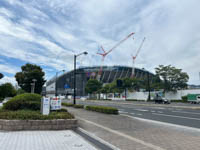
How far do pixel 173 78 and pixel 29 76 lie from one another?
1402 inches


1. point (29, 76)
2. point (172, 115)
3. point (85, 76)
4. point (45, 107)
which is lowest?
point (172, 115)

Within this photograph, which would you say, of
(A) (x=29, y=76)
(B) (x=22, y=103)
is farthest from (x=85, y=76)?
(B) (x=22, y=103)

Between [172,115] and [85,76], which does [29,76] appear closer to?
[172,115]

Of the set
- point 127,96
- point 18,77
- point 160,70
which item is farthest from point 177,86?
point 18,77

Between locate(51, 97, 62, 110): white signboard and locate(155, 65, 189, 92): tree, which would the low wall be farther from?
locate(155, 65, 189, 92): tree

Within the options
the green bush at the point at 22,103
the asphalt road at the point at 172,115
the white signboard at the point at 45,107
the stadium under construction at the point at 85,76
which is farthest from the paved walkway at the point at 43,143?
the stadium under construction at the point at 85,76

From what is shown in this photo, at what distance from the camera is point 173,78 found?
4462 centimetres

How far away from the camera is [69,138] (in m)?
6.42

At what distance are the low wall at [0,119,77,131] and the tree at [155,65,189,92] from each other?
41070mm

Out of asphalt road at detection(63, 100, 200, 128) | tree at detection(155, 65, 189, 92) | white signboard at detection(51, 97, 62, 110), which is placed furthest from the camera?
tree at detection(155, 65, 189, 92)

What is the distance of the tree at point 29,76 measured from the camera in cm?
2741

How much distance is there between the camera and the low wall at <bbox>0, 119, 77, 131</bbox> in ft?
24.6

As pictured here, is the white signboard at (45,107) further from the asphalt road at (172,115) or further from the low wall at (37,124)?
the asphalt road at (172,115)

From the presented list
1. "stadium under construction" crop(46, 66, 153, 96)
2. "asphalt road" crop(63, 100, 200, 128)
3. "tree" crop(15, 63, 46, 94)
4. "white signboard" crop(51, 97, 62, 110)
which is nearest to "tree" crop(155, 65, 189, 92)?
"asphalt road" crop(63, 100, 200, 128)
